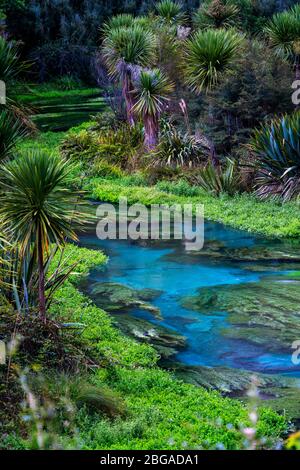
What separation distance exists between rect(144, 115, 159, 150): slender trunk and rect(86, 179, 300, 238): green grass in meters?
1.64

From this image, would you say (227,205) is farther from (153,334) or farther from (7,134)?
(7,134)

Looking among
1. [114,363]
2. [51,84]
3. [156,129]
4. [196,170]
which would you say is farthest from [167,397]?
[51,84]

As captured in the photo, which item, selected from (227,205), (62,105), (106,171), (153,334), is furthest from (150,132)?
Answer: (62,105)

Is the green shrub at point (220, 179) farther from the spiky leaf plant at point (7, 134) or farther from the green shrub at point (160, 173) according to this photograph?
the spiky leaf plant at point (7, 134)

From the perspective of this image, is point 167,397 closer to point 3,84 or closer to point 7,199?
point 7,199

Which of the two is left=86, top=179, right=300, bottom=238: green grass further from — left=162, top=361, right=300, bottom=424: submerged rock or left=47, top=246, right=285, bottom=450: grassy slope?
left=162, top=361, right=300, bottom=424: submerged rock

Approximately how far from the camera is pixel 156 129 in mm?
22312

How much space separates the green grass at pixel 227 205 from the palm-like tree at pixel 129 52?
369 centimetres

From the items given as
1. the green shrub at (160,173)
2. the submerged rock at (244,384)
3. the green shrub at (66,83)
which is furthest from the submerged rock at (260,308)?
the green shrub at (66,83)

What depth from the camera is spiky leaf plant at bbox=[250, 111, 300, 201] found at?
17.4m

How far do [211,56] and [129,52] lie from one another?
2.94 metres

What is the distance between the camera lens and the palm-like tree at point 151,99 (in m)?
21.6

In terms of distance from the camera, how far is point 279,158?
17.7 m

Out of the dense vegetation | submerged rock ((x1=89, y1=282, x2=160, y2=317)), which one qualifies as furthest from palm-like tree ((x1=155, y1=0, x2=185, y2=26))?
submerged rock ((x1=89, y1=282, x2=160, y2=317))
